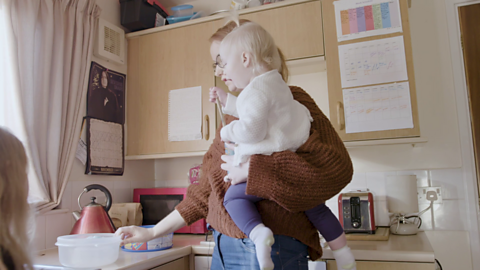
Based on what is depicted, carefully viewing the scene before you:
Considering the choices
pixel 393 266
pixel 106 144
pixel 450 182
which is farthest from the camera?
pixel 106 144

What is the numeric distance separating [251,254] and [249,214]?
11 centimetres

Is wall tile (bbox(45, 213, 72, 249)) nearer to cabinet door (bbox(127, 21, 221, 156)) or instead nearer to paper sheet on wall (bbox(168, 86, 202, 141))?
cabinet door (bbox(127, 21, 221, 156))

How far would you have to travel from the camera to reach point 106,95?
7.39ft

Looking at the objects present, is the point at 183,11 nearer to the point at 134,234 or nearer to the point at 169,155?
the point at 169,155

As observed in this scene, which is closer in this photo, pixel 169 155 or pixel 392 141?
pixel 392 141

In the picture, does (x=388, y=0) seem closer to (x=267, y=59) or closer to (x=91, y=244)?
(x=267, y=59)

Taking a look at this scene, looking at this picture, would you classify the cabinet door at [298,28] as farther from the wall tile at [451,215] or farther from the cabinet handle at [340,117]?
the wall tile at [451,215]

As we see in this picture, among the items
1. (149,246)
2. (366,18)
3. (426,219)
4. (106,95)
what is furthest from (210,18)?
(426,219)

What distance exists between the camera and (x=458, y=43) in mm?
2080

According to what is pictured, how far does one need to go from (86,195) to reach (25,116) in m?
0.57

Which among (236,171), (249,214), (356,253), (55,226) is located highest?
(236,171)

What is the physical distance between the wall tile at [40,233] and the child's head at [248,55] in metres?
1.32

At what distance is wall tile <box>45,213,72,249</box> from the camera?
185 centimetres

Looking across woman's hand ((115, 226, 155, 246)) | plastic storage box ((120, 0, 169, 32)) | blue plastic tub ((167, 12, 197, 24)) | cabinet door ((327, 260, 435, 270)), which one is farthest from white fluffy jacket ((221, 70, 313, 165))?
plastic storage box ((120, 0, 169, 32))
